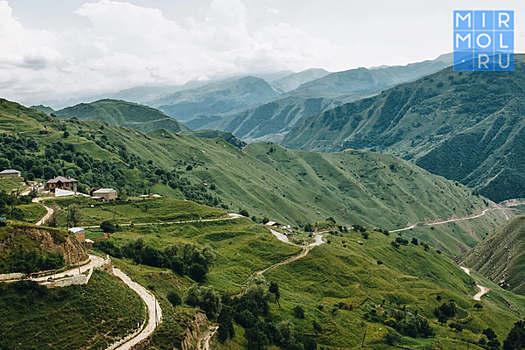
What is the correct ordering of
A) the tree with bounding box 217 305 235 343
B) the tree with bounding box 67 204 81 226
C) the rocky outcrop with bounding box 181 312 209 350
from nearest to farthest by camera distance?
the rocky outcrop with bounding box 181 312 209 350, the tree with bounding box 217 305 235 343, the tree with bounding box 67 204 81 226

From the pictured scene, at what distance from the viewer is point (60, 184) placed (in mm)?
137125

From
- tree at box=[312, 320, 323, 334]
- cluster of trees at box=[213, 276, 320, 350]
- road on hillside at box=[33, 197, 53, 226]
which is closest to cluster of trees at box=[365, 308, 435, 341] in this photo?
tree at box=[312, 320, 323, 334]

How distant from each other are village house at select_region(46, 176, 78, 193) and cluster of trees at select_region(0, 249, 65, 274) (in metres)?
86.8

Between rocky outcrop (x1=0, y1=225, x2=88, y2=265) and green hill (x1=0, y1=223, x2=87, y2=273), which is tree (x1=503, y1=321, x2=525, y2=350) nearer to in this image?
rocky outcrop (x1=0, y1=225, x2=88, y2=265)

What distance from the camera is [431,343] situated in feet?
307

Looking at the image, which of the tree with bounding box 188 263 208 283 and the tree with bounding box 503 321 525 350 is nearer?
the tree with bounding box 188 263 208 283

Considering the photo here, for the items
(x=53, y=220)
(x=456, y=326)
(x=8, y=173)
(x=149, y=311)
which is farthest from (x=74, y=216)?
(x=456, y=326)

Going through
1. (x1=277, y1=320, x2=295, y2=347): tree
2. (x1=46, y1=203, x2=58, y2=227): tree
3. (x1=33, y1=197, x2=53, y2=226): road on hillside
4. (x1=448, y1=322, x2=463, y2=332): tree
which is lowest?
(x1=448, y1=322, x2=463, y2=332): tree

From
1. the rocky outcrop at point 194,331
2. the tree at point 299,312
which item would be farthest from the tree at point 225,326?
the tree at point 299,312

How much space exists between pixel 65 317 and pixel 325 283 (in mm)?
80343

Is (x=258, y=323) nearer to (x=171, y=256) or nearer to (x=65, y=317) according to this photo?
(x=171, y=256)

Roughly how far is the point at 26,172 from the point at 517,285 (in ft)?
678

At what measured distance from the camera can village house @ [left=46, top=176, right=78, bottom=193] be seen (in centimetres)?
13450

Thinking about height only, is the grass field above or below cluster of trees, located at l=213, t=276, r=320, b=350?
above
